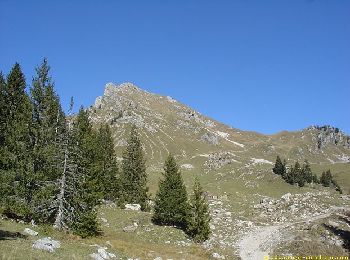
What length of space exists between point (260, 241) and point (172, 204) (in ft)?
41.6

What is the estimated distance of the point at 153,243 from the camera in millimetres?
47062

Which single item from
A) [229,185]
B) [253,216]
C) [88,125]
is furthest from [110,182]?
[229,185]

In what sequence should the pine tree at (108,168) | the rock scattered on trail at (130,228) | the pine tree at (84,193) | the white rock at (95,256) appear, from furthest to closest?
the pine tree at (108,168) → the rock scattered on trail at (130,228) → the pine tree at (84,193) → the white rock at (95,256)

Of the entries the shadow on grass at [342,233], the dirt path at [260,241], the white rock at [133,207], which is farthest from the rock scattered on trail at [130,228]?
the shadow on grass at [342,233]

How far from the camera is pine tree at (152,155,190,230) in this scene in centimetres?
5541

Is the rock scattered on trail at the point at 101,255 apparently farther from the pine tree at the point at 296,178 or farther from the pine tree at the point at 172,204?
the pine tree at the point at 296,178

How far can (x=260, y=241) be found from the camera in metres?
51.6

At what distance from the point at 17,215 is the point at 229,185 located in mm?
101835

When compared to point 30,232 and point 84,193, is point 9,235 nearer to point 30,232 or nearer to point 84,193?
point 30,232

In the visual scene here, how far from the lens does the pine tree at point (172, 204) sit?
182 feet

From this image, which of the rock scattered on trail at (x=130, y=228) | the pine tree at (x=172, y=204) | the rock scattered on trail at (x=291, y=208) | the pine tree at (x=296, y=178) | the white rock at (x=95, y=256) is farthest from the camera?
the pine tree at (x=296, y=178)

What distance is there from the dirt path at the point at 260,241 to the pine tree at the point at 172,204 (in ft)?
28.7

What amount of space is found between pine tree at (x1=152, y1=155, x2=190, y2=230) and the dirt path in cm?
874

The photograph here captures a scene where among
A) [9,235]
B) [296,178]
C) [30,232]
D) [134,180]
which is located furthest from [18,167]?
[296,178]
